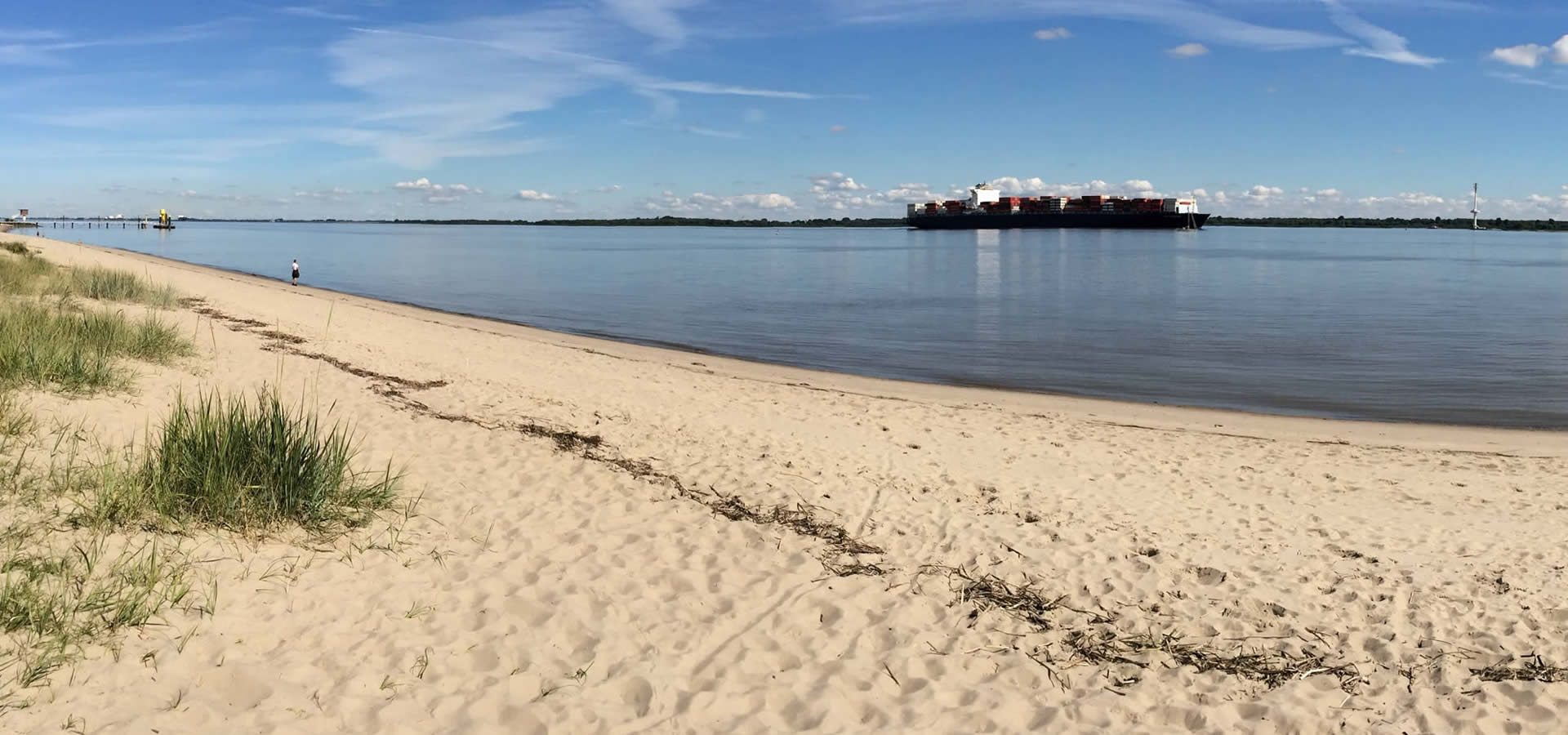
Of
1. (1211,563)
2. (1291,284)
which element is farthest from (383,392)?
(1291,284)

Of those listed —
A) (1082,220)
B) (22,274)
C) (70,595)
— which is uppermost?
(1082,220)

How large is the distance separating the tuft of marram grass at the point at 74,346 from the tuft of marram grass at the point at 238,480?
9.47ft

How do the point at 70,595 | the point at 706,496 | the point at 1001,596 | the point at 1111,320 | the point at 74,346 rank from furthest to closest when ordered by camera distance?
the point at 1111,320
the point at 74,346
the point at 706,496
the point at 1001,596
the point at 70,595

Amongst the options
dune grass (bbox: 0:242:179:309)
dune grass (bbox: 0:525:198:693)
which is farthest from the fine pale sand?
dune grass (bbox: 0:242:179:309)

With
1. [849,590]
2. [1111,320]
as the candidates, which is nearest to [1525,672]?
[849,590]

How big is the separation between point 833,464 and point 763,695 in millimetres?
4581

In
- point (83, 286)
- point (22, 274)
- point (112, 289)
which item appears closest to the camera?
point (112, 289)

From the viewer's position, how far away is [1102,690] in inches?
185

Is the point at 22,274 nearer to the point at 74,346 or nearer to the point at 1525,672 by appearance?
the point at 74,346

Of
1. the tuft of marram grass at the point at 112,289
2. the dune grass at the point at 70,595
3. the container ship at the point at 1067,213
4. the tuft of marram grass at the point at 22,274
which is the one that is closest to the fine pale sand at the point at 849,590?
the dune grass at the point at 70,595

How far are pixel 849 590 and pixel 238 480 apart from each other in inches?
155

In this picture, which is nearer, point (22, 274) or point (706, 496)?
point (706, 496)

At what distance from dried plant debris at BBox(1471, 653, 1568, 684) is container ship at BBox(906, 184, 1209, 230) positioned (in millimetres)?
134665

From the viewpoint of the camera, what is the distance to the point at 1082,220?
447ft
